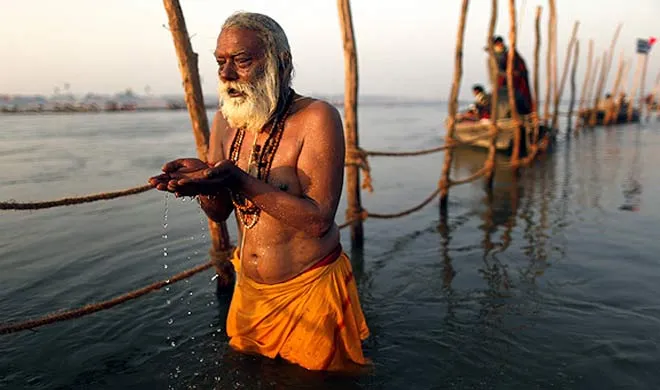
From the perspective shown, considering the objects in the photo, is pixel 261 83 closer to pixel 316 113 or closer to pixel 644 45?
pixel 316 113

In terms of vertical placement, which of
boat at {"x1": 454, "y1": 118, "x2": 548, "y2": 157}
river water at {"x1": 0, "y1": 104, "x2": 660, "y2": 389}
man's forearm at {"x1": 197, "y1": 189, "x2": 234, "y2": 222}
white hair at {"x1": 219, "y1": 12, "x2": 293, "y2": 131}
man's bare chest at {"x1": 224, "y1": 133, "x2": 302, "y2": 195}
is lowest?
river water at {"x1": 0, "y1": 104, "x2": 660, "y2": 389}

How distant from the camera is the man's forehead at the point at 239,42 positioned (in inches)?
83.4

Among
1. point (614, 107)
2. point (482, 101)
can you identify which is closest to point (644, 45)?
point (614, 107)

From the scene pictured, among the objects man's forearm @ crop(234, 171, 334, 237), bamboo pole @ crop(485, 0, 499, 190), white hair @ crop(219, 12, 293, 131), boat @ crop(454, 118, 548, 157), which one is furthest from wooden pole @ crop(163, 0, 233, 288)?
boat @ crop(454, 118, 548, 157)

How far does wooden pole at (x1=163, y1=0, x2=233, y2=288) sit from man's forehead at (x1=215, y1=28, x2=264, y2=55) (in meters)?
1.66

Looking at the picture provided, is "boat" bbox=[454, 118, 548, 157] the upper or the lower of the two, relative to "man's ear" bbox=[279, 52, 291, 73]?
lower

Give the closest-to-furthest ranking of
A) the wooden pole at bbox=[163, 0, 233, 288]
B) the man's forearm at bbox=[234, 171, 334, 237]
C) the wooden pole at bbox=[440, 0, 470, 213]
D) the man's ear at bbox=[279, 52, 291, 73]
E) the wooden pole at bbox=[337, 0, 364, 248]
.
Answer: the man's forearm at bbox=[234, 171, 334, 237], the man's ear at bbox=[279, 52, 291, 73], the wooden pole at bbox=[163, 0, 233, 288], the wooden pole at bbox=[337, 0, 364, 248], the wooden pole at bbox=[440, 0, 470, 213]

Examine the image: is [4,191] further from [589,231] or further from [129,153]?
[589,231]

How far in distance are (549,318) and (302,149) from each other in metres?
2.79

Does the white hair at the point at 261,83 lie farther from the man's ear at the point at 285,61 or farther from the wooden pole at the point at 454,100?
the wooden pole at the point at 454,100

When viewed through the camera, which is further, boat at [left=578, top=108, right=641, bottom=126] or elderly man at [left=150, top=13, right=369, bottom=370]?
boat at [left=578, top=108, right=641, bottom=126]

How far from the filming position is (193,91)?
3773mm

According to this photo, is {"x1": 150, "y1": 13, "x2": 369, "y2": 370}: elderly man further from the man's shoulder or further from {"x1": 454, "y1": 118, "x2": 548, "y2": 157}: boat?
{"x1": 454, "y1": 118, "x2": 548, "y2": 157}: boat

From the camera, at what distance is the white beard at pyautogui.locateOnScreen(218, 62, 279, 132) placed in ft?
7.09
